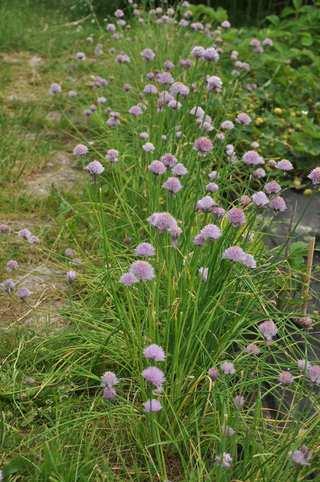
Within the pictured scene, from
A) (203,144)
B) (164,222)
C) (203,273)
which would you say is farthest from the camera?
(203,144)

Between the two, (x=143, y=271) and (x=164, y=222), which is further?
(x=164, y=222)

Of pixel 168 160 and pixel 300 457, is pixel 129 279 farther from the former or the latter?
pixel 168 160

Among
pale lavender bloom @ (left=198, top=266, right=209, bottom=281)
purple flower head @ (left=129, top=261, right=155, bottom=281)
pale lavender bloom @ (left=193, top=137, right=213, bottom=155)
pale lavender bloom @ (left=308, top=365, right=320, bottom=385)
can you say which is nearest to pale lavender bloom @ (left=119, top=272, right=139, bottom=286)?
purple flower head @ (left=129, top=261, right=155, bottom=281)

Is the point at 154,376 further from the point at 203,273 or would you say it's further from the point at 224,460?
the point at 203,273

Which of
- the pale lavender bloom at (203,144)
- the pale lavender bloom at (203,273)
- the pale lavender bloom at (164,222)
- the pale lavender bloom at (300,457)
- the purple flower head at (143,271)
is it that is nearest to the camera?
the pale lavender bloom at (300,457)

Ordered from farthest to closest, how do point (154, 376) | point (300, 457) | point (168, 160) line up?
point (168, 160) → point (154, 376) → point (300, 457)

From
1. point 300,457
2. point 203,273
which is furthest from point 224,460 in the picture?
point 203,273

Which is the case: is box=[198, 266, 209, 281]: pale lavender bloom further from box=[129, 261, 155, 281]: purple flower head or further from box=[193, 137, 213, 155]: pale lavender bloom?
box=[193, 137, 213, 155]: pale lavender bloom

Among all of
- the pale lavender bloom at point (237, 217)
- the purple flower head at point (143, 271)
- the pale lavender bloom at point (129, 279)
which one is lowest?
the pale lavender bloom at point (129, 279)

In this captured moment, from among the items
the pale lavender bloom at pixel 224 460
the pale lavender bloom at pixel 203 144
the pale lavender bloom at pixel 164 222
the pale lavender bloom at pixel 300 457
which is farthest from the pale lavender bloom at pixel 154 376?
the pale lavender bloom at pixel 203 144

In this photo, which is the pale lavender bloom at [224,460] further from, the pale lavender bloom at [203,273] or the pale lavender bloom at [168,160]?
the pale lavender bloom at [168,160]

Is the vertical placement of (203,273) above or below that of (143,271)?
below

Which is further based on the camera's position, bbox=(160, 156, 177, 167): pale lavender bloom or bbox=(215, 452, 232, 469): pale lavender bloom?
bbox=(160, 156, 177, 167): pale lavender bloom

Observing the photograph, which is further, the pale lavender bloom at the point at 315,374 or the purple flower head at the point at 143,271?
the purple flower head at the point at 143,271
